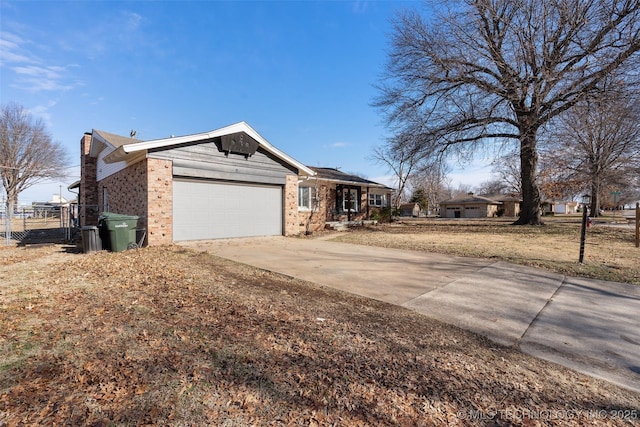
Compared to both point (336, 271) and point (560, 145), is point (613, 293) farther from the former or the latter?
point (560, 145)

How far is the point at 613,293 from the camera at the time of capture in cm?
575

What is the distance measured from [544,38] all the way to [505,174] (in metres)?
37.4

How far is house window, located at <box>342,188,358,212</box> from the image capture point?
21.1 meters

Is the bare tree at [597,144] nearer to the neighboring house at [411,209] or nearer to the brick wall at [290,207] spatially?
the brick wall at [290,207]

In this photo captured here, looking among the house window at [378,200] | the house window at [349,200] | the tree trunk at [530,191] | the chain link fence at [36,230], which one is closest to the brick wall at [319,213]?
the house window at [349,200]

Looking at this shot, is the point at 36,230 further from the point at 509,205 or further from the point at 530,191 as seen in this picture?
the point at 509,205

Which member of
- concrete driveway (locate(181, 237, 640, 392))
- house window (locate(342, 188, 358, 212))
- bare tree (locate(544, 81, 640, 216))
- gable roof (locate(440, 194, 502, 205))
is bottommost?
concrete driveway (locate(181, 237, 640, 392))

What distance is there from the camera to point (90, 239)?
28.9 ft

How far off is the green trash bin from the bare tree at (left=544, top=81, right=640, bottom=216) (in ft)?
68.0

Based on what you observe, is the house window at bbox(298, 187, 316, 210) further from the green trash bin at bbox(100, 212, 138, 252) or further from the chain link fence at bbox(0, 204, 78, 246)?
the chain link fence at bbox(0, 204, 78, 246)

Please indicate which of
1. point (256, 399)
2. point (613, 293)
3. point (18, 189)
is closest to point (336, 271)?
point (256, 399)

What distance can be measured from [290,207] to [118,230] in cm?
696

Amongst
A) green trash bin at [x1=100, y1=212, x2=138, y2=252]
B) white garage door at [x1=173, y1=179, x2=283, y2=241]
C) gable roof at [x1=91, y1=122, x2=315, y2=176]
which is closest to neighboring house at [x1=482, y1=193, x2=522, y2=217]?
gable roof at [x1=91, y1=122, x2=315, y2=176]

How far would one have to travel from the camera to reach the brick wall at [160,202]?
979cm
